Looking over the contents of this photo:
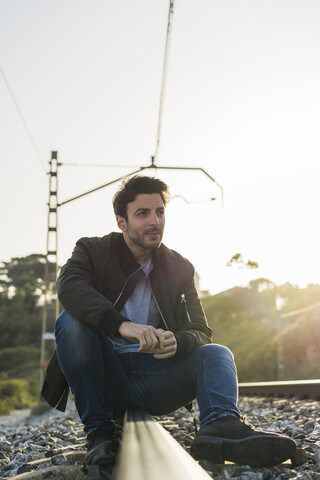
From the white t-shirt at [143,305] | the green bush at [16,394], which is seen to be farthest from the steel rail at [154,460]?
the green bush at [16,394]

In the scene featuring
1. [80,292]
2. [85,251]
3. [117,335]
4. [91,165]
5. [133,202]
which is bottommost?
[117,335]

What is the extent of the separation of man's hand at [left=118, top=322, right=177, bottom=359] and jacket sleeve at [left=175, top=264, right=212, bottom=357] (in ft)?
0.28

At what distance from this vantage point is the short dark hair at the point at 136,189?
3174mm

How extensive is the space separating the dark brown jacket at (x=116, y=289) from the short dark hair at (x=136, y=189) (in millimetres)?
179

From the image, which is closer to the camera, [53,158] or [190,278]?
[190,278]

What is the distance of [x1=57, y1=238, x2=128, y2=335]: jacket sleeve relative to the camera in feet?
8.48

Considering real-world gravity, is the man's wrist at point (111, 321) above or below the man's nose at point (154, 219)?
below

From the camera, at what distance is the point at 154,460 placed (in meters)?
1.34

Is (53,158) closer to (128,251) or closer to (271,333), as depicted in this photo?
(128,251)

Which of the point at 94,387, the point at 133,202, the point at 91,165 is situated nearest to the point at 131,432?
the point at 94,387

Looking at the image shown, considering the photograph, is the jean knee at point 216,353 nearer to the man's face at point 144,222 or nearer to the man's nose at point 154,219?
the man's face at point 144,222

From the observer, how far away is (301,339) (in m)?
19.7

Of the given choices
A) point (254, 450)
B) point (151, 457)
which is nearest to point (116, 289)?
point (254, 450)

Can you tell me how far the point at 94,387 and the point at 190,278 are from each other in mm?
870
